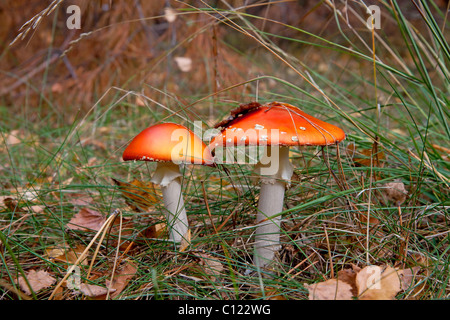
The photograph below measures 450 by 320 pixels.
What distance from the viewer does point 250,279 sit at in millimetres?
1666

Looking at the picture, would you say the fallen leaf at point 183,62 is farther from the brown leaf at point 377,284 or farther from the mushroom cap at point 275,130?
the brown leaf at point 377,284

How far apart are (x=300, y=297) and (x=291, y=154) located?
1.41 meters

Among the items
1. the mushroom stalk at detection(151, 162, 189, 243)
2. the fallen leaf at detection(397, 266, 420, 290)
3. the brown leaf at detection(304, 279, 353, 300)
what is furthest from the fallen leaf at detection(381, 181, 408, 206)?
the mushroom stalk at detection(151, 162, 189, 243)

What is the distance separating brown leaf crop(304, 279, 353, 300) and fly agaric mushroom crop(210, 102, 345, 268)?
235mm

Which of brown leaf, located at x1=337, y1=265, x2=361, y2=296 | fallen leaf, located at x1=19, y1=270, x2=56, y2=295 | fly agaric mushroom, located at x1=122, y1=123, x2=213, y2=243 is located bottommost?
fallen leaf, located at x1=19, y1=270, x2=56, y2=295

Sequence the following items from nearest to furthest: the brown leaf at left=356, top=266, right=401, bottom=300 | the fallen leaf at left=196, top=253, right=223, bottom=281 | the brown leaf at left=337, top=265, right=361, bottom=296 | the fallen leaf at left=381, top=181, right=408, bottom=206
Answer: the brown leaf at left=356, top=266, right=401, bottom=300, the brown leaf at left=337, top=265, right=361, bottom=296, the fallen leaf at left=196, top=253, right=223, bottom=281, the fallen leaf at left=381, top=181, right=408, bottom=206

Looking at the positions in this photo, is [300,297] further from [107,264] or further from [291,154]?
[291,154]

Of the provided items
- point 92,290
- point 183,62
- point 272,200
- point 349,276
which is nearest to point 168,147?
point 272,200

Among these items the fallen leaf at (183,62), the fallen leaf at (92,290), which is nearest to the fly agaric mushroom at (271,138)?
the fallen leaf at (92,290)

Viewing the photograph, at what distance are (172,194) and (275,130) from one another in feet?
2.36

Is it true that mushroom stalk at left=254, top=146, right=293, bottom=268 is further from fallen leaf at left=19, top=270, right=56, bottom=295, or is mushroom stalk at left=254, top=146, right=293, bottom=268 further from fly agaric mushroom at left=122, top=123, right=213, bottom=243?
fallen leaf at left=19, top=270, right=56, bottom=295

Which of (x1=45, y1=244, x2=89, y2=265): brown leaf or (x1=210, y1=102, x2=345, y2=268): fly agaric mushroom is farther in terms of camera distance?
(x1=45, y1=244, x2=89, y2=265): brown leaf

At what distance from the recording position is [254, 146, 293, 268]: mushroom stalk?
1737 mm
